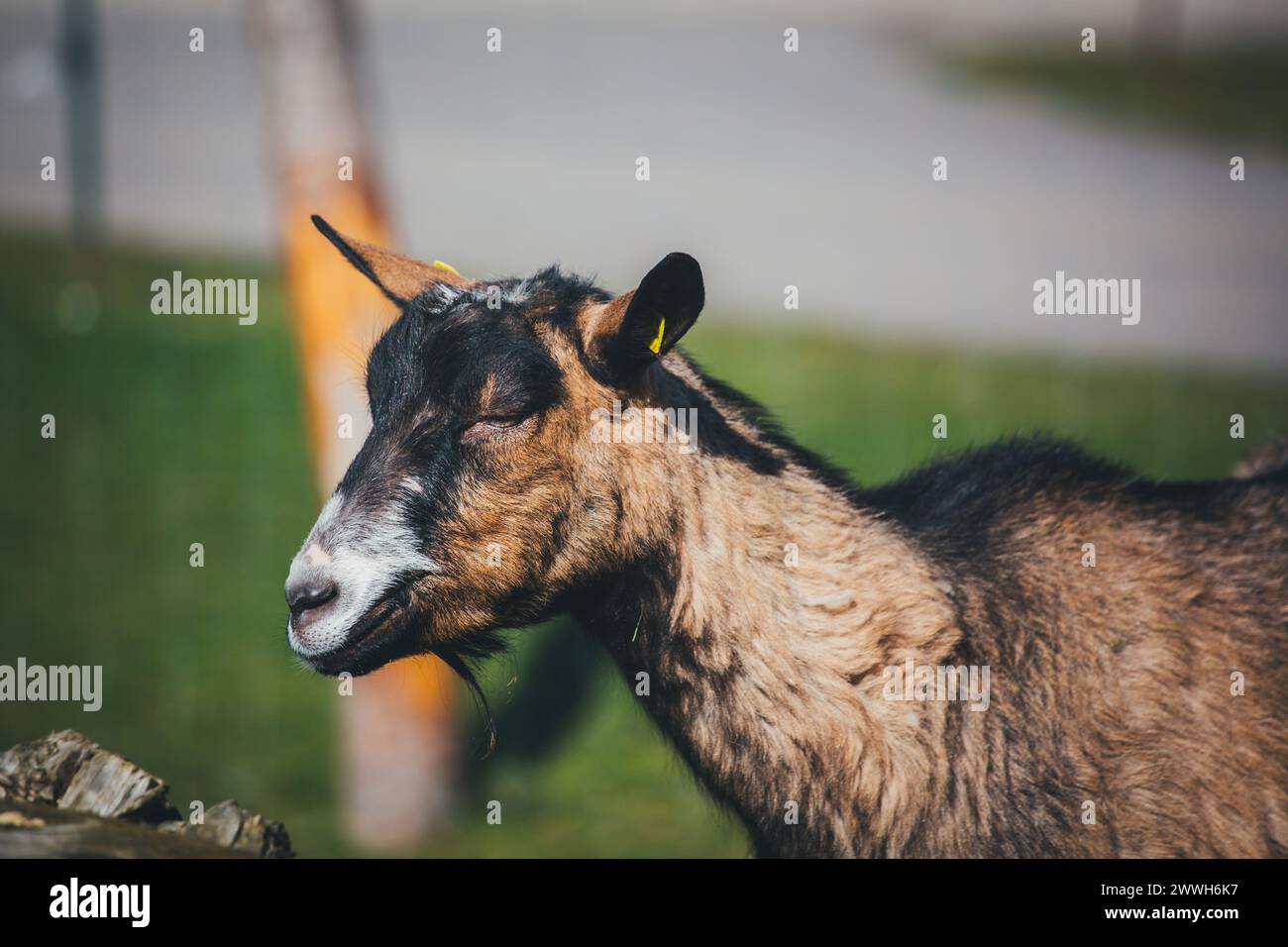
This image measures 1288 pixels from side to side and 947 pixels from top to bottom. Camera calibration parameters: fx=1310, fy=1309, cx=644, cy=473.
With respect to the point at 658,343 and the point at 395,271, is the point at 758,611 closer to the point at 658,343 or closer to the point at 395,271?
the point at 658,343

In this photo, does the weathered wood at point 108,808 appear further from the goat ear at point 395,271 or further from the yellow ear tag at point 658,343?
the yellow ear tag at point 658,343

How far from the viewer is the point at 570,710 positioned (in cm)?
1093

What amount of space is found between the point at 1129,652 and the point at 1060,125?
62.4 feet

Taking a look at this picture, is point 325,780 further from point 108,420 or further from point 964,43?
point 964,43

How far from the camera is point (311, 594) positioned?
3818mm

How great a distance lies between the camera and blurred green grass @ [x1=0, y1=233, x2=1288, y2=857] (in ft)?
34.0

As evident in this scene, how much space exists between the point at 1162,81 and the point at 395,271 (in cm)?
2033

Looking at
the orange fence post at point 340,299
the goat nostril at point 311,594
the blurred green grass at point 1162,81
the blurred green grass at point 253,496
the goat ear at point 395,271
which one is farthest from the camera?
the blurred green grass at point 1162,81

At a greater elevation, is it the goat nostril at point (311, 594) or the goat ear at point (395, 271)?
the goat ear at point (395, 271)

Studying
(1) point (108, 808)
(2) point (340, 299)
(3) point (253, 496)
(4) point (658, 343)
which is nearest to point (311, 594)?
(1) point (108, 808)

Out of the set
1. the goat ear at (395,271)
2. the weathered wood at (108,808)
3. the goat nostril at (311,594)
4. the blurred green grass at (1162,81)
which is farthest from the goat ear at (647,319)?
the blurred green grass at (1162,81)

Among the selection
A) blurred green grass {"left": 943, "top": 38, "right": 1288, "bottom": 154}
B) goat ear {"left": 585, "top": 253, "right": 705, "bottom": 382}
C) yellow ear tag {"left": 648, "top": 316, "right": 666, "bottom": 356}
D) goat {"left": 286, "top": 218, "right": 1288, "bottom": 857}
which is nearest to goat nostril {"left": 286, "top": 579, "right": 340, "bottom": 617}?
goat {"left": 286, "top": 218, "right": 1288, "bottom": 857}

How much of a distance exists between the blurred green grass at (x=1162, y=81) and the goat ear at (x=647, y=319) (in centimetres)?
1963

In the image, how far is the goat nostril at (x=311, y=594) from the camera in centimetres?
381
